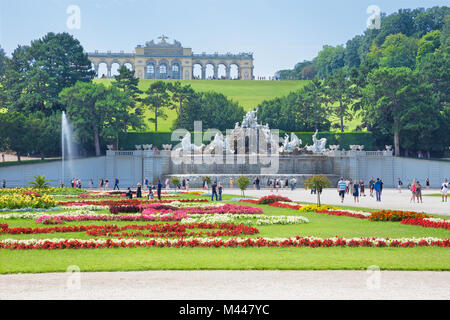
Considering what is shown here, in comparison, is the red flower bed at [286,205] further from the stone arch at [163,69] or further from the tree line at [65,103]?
the stone arch at [163,69]

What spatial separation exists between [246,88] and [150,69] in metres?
33.4

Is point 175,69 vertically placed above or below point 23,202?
above

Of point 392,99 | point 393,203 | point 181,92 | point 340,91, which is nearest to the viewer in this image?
point 393,203

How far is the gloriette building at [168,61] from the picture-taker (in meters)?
141

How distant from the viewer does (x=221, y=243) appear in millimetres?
16406

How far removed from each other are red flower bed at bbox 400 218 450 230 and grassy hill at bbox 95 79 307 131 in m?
81.0

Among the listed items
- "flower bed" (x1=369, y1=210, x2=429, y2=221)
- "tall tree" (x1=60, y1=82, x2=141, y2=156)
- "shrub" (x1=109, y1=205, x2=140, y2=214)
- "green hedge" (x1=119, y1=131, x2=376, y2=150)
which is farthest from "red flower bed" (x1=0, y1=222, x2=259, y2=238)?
"green hedge" (x1=119, y1=131, x2=376, y2=150)

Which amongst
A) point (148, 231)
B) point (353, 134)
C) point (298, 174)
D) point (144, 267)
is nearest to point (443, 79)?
point (353, 134)

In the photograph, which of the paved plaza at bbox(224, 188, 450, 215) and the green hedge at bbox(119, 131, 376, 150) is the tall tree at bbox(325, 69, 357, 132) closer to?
the green hedge at bbox(119, 131, 376, 150)


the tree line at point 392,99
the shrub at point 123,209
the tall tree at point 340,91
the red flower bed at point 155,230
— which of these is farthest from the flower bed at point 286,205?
the tall tree at point 340,91

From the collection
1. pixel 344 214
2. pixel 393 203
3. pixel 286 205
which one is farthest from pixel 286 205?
pixel 393 203

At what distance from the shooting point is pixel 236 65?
146m

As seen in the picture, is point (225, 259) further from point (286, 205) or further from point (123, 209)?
point (286, 205)

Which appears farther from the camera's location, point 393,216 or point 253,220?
point 253,220
